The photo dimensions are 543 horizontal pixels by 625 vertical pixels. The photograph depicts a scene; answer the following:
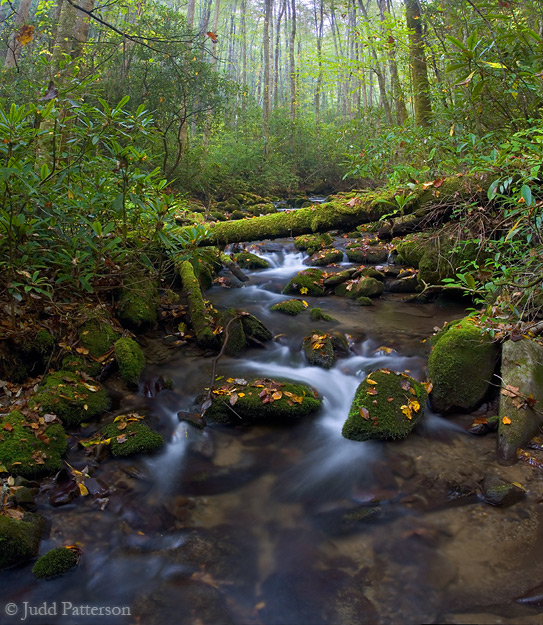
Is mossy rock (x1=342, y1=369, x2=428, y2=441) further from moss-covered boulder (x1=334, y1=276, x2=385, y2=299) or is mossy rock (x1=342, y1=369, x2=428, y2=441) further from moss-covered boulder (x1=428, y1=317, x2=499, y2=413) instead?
moss-covered boulder (x1=334, y1=276, x2=385, y2=299)

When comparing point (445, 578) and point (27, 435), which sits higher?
point (27, 435)

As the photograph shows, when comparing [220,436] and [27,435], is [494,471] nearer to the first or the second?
[220,436]

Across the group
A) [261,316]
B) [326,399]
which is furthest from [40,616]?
[261,316]

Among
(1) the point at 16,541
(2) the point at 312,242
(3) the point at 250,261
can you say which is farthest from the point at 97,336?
(2) the point at 312,242

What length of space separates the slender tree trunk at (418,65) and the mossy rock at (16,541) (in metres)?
8.97

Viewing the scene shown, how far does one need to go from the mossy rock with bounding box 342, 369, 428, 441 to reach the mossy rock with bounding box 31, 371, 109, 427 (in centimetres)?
248

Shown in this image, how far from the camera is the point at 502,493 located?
308 centimetres

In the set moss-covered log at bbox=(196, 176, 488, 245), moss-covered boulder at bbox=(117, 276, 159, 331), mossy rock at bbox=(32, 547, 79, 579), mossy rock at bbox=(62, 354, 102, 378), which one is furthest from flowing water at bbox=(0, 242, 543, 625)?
moss-covered log at bbox=(196, 176, 488, 245)

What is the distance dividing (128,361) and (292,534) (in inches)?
100

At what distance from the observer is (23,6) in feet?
38.2

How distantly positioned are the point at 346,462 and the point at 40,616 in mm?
2522

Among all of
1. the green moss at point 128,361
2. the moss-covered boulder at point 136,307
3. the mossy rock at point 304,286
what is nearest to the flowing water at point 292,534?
the green moss at point 128,361

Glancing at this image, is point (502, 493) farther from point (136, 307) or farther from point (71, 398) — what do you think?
point (136, 307)

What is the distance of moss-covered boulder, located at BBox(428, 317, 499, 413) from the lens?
13.6 ft
